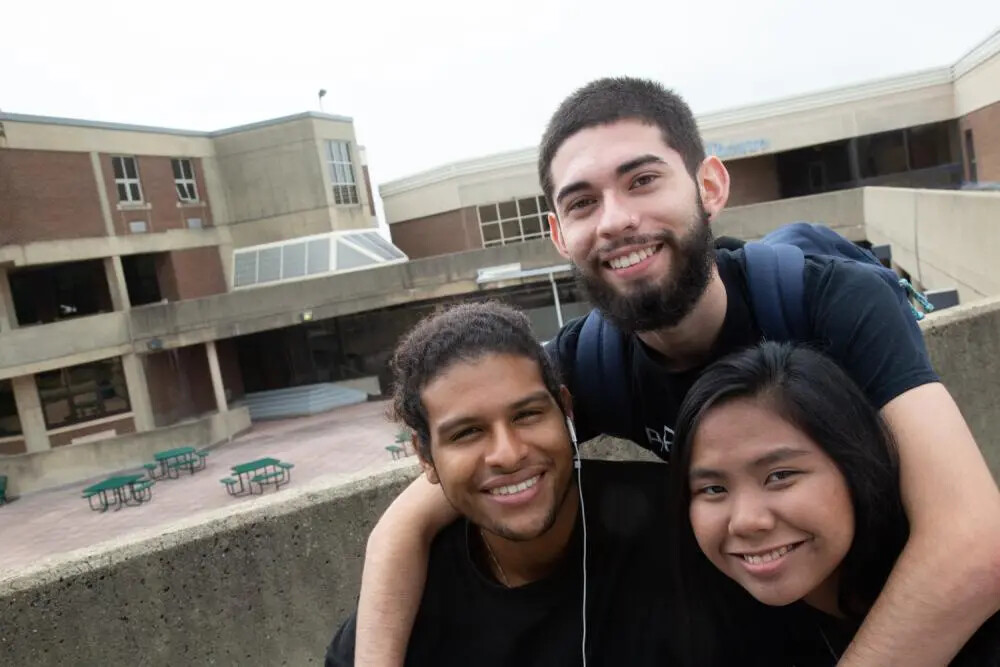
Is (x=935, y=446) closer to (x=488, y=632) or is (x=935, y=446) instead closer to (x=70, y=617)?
(x=488, y=632)

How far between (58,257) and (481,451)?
25.5 meters

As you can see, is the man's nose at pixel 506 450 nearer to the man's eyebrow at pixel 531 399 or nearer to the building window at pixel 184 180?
the man's eyebrow at pixel 531 399

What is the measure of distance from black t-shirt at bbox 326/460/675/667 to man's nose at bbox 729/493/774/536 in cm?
24

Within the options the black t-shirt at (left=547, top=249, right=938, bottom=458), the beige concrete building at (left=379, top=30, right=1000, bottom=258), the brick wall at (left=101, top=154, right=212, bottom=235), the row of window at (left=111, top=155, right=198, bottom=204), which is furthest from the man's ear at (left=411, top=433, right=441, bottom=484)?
the row of window at (left=111, top=155, right=198, bottom=204)

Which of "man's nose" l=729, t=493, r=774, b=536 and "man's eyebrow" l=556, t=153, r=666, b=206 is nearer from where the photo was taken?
"man's nose" l=729, t=493, r=774, b=536

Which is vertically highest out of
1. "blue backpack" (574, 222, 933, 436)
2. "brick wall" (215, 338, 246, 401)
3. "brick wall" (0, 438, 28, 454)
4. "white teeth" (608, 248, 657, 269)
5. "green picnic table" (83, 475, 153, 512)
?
"white teeth" (608, 248, 657, 269)

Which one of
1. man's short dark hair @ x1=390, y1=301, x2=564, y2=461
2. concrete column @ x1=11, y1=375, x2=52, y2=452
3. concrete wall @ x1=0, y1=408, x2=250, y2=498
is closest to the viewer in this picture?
man's short dark hair @ x1=390, y1=301, x2=564, y2=461

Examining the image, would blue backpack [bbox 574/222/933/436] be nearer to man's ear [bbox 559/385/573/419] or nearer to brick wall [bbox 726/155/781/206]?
man's ear [bbox 559/385/573/419]

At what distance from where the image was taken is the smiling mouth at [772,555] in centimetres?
145

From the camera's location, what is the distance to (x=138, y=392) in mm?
23672

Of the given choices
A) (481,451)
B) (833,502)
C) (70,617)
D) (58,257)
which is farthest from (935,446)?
(58,257)

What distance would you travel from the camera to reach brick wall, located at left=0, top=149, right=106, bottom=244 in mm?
21781

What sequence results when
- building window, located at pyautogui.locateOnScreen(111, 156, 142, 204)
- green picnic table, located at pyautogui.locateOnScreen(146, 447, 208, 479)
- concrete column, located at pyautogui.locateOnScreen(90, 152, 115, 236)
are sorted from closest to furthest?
green picnic table, located at pyautogui.locateOnScreen(146, 447, 208, 479) → concrete column, located at pyautogui.locateOnScreen(90, 152, 115, 236) → building window, located at pyautogui.locateOnScreen(111, 156, 142, 204)

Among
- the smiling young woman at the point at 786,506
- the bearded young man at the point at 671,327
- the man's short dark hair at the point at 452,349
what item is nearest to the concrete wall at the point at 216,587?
the bearded young man at the point at 671,327
